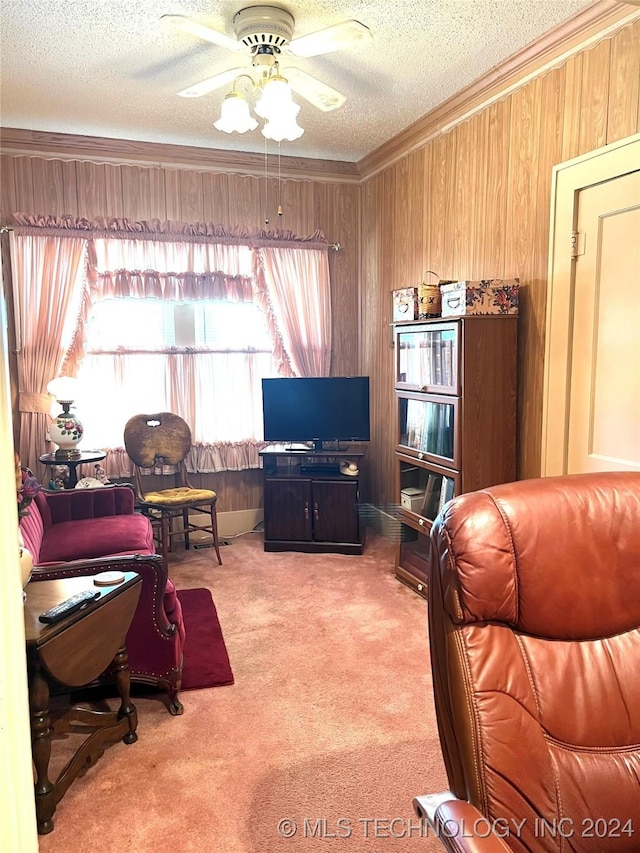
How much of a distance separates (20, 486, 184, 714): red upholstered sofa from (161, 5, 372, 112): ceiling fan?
6.88 feet

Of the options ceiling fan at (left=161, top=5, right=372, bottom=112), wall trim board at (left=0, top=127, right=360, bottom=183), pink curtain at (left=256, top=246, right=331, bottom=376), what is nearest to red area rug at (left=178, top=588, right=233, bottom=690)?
pink curtain at (left=256, top=246, right=331, bottom=376)

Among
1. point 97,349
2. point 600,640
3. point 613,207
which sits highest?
point 613,207

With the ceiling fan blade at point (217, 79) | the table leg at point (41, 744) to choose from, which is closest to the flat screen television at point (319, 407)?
the ceiling fan blade at point (217, 79)

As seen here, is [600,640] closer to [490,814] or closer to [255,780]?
[490,814]

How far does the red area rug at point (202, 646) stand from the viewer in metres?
2.77

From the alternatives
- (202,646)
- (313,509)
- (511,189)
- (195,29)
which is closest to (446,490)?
(313,509)

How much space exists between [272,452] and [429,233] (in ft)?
6.15

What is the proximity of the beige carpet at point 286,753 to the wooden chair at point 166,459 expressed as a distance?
0.86 metres

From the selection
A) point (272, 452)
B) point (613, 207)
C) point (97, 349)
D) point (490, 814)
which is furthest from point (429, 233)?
point (490, 814)

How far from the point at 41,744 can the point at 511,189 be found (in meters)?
3.22

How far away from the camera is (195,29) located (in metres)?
2.37

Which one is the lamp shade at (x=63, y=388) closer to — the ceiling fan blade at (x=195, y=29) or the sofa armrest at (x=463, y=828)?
the ceiling fan blade at (x=195, y=29)

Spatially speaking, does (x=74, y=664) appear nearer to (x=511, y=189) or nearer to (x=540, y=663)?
(x=540, y=663)

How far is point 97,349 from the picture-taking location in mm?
4391
